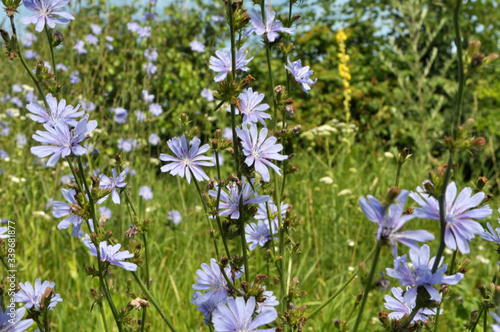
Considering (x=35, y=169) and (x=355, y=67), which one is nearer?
(x=35, y=169)

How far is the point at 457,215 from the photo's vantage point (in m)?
0.90

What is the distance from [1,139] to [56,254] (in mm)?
1829

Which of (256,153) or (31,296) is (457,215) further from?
(31,296)

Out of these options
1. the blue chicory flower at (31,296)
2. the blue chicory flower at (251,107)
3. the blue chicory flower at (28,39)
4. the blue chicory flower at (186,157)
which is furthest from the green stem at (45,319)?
the blue chicory flower at (28,39)

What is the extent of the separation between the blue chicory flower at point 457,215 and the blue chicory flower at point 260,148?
35 centimetres

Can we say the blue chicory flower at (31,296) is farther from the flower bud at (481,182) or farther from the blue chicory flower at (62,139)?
the flower bud at (481,182)

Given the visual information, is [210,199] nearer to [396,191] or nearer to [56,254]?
[396,191]

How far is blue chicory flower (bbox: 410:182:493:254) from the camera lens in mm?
842

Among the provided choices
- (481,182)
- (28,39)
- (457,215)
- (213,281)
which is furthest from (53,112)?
(28,39)

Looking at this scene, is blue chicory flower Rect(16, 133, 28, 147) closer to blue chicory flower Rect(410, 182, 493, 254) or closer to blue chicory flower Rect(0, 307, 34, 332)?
blue chicory flower Rect(0, 307, 34, 332)

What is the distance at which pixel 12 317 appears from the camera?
3.25 ft

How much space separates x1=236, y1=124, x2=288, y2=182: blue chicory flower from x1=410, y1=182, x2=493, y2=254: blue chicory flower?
349mm

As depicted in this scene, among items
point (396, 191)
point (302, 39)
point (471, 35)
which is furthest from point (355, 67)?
point (396, 191)

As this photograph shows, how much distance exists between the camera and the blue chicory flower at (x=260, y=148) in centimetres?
107
